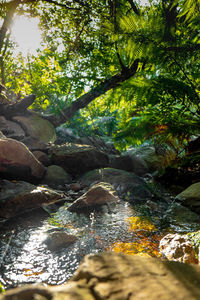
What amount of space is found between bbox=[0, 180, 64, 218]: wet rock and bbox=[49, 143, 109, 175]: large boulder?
2741 millimetres

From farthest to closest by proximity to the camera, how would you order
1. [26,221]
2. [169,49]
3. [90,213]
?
[90,213], [26,221], [169,49]

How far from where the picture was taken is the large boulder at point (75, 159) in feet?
21.0

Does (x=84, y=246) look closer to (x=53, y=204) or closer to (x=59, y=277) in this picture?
(x=59, y=277)

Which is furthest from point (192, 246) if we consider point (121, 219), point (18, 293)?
point (18, 293)

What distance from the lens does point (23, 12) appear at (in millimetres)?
9977

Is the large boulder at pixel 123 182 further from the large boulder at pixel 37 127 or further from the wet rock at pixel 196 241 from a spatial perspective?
the large boulder at pixel 37 127

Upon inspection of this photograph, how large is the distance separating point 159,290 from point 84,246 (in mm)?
1811

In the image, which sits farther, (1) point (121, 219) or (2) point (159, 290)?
(1) point (121, 219)

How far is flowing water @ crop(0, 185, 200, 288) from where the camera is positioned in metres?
1.77

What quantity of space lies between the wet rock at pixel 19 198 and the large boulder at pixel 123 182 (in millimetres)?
2049

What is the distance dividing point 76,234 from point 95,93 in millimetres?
8410

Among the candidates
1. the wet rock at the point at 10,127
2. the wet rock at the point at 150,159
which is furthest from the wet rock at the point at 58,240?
the wet rock at the point at 10,127

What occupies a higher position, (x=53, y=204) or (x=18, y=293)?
(x=18, y=293)

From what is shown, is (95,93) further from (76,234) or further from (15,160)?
(76,234)
